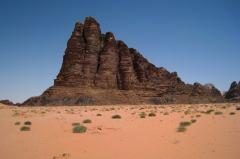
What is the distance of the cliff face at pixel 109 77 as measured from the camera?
7856 centimetres

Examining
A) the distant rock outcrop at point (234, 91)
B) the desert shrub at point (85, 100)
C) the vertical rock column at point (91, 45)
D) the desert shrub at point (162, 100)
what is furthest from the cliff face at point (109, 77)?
the distant rock outcrop at point (234, 91)

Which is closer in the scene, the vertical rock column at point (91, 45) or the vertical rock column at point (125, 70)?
the vertical rock column at point (91, 45)

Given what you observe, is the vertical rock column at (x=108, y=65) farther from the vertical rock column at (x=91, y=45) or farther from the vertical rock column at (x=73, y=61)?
the vertical rock column at (x=73, y=61)

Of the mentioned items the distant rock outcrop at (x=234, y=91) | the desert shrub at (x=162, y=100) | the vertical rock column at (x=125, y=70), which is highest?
the vertical rock column at (x=125, y=70)

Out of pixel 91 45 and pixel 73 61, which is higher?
pixel 91 45

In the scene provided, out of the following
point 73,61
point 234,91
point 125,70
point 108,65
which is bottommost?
point 234,91

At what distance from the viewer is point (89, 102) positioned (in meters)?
70.6

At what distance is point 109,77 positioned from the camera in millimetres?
88250

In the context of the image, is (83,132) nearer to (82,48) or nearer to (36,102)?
(36,102)

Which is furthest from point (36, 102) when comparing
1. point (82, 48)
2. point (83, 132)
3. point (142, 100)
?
point (83, 132)

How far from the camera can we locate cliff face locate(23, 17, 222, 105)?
3093 inches

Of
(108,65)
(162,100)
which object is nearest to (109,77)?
(108,65)

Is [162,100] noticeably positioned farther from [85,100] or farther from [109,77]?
[85,100]

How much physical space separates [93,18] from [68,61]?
16773mm
